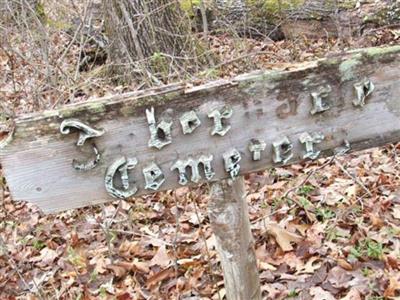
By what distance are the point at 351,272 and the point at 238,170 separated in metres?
1.28

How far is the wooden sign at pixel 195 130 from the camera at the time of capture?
6.58 feet

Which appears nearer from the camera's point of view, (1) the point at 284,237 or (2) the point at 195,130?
(2) the point at 195,130

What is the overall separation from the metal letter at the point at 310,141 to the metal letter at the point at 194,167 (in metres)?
0.34

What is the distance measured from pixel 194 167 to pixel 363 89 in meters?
0.66

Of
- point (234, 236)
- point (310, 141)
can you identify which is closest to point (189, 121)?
point (310, 141)

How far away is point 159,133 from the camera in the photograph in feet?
6.71

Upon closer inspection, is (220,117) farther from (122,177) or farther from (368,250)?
(368,250)

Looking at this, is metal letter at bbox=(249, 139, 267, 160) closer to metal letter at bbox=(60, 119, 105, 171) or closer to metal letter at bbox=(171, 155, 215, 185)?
metal letter at bbox=(171, 155, 215, 185)

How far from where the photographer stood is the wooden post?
7.58ft

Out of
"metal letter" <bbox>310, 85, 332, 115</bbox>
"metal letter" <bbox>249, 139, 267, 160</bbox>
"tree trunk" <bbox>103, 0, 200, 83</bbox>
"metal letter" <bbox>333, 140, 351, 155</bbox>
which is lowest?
"tree trunk" <bbox>103, 0, 200, 83</bbox>

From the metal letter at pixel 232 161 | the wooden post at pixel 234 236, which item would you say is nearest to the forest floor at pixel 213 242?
the wooden post at pixel 234 236

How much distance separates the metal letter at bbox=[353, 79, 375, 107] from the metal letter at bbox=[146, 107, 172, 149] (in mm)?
671

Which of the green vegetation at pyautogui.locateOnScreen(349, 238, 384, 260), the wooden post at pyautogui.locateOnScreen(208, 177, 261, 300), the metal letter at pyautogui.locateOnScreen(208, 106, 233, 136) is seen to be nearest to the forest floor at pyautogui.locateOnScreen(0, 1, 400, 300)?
the green vegetation at pyautogui.locateOnScreen(349, 238, 384, 260)

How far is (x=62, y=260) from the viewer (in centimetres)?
379
